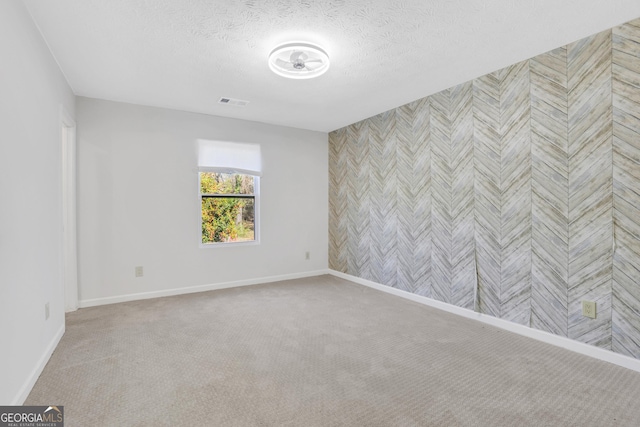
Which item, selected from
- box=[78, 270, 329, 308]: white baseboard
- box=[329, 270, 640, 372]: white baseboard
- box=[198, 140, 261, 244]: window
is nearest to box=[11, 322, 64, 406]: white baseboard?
box=[78, 270, 329, 308]: white baseboard

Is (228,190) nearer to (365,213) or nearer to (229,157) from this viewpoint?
(229,157)

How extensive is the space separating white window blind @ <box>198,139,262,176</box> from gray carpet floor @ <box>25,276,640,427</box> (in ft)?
6.58

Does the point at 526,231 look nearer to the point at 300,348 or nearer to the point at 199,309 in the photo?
the point at 300,348

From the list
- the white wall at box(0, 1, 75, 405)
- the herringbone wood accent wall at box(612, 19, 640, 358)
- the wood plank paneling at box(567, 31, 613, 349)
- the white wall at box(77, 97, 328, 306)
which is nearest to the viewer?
the white wall at box(0, 1, 75, 405)

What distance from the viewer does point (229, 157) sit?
177 inches

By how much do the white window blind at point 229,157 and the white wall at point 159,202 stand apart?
11 cm

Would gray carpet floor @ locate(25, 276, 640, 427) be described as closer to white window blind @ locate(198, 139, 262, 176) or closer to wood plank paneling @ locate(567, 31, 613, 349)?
wood plank paneling @ locate(567, 31, 613, 349)

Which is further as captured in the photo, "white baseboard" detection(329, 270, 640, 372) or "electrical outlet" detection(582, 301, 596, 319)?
"electrical outlet" detection(582, 301, 596, 319)

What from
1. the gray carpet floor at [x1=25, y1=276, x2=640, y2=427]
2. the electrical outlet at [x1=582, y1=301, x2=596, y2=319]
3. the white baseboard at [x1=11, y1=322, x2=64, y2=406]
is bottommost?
the gray carpet floor at [x1=25, y1=276, x2=640, y2=427]

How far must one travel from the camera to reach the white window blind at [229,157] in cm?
432

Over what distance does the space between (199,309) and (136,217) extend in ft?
4.71

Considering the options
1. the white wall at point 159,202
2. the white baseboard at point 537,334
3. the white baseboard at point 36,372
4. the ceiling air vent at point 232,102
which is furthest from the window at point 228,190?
the white baseboard at point 537,334

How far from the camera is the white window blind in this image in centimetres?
432

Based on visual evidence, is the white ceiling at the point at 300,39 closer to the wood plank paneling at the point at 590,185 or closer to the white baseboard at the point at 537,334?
the wood plank paneling at the point at 590,185
